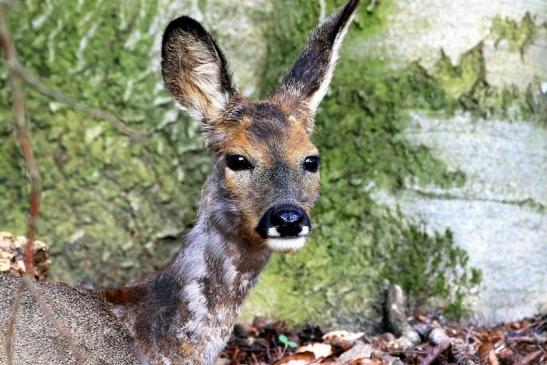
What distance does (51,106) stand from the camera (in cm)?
555

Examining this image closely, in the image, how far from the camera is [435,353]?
4281mm

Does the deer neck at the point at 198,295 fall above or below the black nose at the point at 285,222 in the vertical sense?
below

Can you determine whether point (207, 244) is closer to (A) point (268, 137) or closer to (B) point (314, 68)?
(A) point (268, 137)

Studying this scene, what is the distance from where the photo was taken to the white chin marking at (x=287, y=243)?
3.59 m

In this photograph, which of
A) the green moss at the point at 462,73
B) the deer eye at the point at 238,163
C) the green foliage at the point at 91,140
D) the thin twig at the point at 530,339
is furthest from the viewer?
the green foliage at the point at 91,140

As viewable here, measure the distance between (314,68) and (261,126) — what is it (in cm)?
60

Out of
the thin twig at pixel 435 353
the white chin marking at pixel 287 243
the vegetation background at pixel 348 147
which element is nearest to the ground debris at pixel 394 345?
the thin twig at pixel 435 353

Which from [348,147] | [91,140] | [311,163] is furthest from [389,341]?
[91,140]

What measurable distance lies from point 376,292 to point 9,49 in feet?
12.7

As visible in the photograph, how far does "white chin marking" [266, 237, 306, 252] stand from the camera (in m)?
3.59

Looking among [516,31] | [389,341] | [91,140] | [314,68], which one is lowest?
[389,341]

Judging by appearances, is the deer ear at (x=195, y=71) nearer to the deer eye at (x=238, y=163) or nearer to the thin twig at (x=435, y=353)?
the deer eye at (x=238, y=163)

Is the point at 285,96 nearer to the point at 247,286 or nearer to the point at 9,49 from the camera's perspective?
the point at 247,286

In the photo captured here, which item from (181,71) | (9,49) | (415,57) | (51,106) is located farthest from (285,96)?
(9,49)
